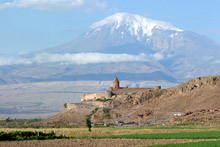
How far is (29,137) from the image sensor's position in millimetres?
44406

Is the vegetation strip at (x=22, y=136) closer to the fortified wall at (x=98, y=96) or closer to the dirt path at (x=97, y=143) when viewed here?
the dirt path at (x=97, y=143)

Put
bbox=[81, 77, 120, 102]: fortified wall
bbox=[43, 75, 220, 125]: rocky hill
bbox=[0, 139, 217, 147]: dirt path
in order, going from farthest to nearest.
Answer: bbox=[81, 77, 120, 102]: fortified wall → bbox=[43, 75, 220, 125]: rocky hill → bbox=[0, 139, 217, 147]: dirt path

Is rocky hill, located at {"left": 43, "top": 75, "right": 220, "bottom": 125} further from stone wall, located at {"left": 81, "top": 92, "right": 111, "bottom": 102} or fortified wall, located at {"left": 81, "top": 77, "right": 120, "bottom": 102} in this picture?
stone wall, located at {"left": 81, "top": 92, "right": 111, "bottom": 102}

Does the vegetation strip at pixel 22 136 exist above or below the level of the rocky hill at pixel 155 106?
below

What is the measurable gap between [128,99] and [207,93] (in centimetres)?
1628

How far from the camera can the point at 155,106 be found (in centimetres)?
9144

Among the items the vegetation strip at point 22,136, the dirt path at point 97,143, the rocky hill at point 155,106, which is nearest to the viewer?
the dirt path at point 97,143

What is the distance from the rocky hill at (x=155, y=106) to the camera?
81.3 metres

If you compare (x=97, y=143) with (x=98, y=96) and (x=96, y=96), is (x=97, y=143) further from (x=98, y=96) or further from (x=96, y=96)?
(x=96, y=96)

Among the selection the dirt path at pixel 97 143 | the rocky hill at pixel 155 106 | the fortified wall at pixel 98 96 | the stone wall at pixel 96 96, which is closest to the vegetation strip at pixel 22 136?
the dirt path at pixel 97 143

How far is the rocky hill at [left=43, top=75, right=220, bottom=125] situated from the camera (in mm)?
81312

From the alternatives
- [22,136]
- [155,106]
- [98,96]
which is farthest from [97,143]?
[98,96]

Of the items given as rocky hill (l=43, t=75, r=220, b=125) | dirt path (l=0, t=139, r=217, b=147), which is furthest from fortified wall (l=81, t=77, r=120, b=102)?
dirt path (l=0, t=139, r=217, b=147)

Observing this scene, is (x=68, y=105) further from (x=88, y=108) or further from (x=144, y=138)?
(x=144, y=138)
